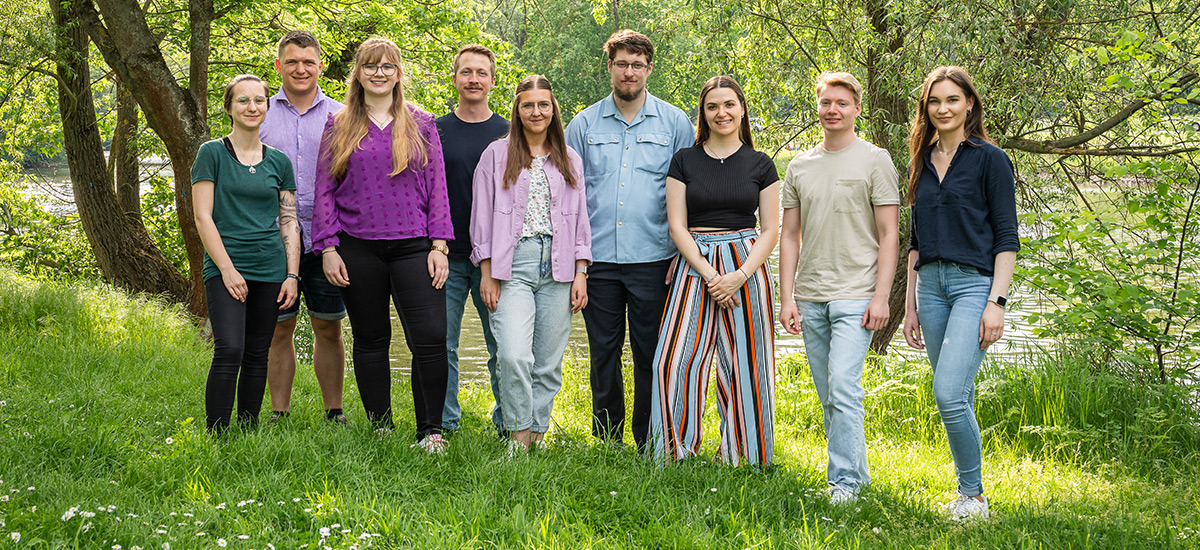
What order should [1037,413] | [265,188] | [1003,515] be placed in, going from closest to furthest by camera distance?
[1003,515]
[265,188]
[1037,413]

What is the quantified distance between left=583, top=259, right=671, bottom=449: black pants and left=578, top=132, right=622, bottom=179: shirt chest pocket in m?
0.46

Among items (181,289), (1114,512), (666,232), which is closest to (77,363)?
(666,232)

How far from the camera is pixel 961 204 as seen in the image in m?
3.57

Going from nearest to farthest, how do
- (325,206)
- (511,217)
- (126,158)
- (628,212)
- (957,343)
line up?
(957,343) → (325,206) → (511,217) → (628,212) → (126,158)

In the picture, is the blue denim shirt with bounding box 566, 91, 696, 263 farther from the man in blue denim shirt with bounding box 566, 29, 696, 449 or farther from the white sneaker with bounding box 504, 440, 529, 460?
the white sneaker with bounding box 504, 440, 529, 460

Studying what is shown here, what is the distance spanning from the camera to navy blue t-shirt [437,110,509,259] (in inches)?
170

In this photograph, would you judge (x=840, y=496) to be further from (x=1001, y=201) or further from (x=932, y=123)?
(x=932, y=123)

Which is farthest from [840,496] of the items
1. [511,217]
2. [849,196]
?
[511,217]

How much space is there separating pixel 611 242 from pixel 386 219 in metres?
1.05

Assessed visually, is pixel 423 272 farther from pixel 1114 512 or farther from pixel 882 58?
pixel 882 58

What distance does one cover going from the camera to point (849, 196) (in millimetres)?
3793

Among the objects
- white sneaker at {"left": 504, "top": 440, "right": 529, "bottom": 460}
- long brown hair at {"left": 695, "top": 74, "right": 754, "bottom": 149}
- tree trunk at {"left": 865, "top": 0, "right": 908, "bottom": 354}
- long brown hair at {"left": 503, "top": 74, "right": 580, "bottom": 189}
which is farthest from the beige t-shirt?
tree trunk at {"left": 865, "top": 0, "right": 908, "bottom": 354}

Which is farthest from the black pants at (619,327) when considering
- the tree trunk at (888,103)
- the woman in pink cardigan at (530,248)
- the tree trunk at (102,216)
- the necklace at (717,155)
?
the tree trunk at (102,216)

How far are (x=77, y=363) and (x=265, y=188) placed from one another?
269 centimetres
